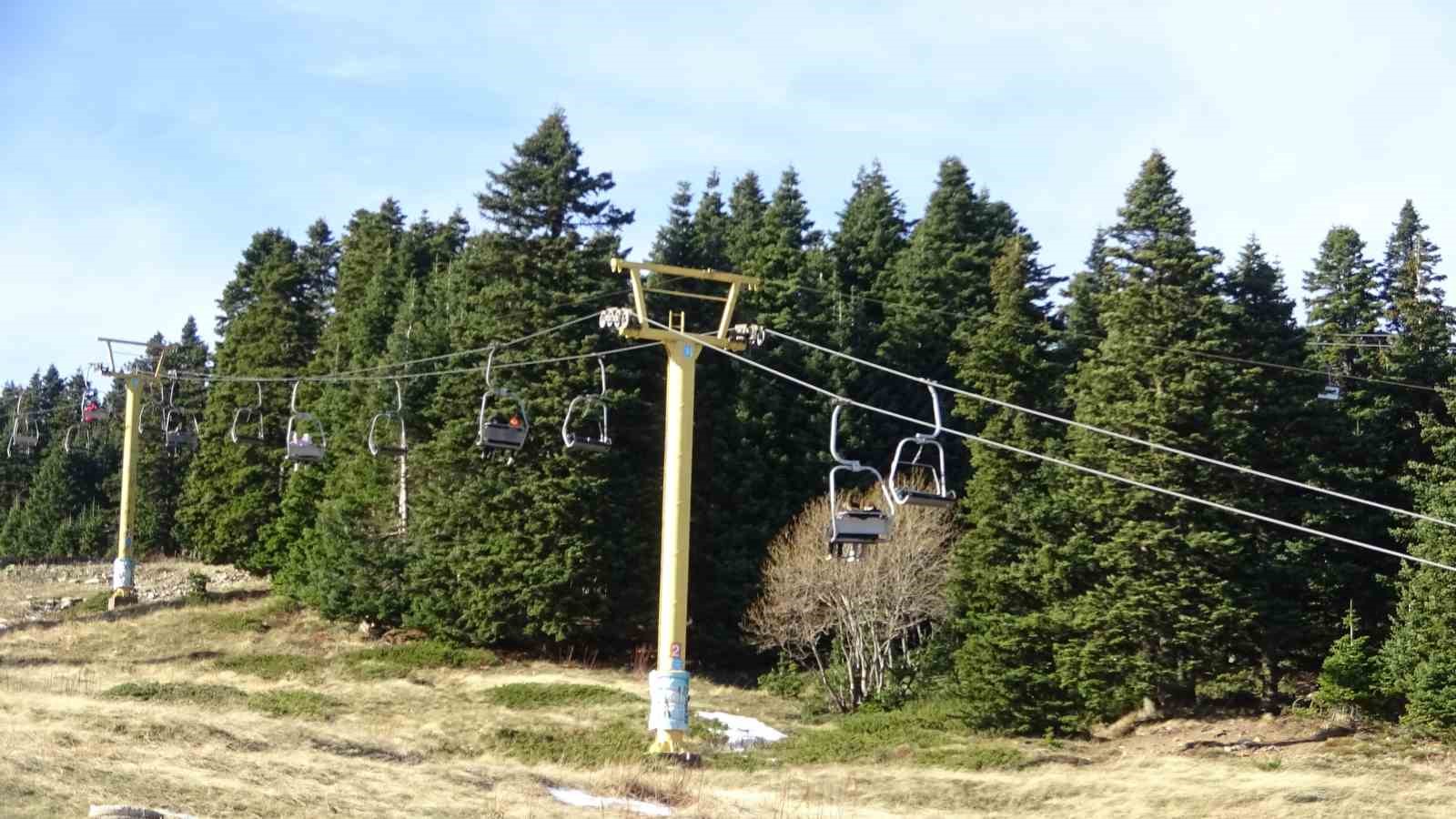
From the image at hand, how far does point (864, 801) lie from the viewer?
81.6ft

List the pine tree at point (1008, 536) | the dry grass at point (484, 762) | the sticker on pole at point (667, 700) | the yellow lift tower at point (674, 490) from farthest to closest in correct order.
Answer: the pine tree at point (1008, 536) < the yellow lift tower at point (674, 490) < the sticker on pole at point (667, 700) < the dry grass at point (484, 762)

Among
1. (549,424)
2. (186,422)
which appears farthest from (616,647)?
(186,422)

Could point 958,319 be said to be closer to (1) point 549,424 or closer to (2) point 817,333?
(2) point 817,333

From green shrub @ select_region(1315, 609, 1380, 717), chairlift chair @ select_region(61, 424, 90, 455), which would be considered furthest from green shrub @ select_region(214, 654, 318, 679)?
chairlift chair @ select_region(61, 424, 90, 455)

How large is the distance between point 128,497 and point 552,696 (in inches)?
906

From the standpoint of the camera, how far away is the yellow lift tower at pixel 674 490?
81.7 feet

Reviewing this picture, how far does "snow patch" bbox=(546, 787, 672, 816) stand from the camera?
2023 cm

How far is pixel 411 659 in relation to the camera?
4378 cm

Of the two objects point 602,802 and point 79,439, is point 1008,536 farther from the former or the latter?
point 79,439

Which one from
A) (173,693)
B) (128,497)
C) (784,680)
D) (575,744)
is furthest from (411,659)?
(128,497)

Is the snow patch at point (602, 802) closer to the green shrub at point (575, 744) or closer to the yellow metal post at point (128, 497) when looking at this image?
the green shrub at point (575, 744)

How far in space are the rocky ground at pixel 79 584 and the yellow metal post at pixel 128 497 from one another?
177cm

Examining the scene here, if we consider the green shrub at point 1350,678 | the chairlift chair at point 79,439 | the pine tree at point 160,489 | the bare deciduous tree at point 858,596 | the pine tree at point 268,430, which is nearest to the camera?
the green shrub at point 1350,678

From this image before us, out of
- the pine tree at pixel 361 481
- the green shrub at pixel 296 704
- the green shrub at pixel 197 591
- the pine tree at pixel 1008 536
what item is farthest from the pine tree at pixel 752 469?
the green shrub at pixel 197 591
